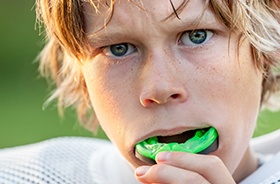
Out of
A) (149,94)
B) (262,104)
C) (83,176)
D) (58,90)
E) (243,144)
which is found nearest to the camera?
(149,94)

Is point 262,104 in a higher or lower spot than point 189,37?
lower

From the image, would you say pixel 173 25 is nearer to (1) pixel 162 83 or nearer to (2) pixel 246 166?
(1) pixel 162 83

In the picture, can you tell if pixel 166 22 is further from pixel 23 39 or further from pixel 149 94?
pixel 23 39

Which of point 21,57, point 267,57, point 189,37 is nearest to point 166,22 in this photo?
point 189,37

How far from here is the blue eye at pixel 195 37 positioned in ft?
4.69

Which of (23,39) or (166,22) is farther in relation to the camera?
(23,39)

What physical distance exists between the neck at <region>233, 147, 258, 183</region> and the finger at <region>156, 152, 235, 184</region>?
0.32 m

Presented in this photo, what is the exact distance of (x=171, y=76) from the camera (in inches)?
54.2

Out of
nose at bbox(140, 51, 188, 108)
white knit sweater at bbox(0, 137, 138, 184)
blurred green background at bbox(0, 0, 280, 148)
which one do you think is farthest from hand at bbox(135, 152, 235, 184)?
blurred green background at bbox(0, 0, 280, 148)

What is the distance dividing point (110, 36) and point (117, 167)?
1.08 feet

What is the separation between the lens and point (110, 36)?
1442 millimetres

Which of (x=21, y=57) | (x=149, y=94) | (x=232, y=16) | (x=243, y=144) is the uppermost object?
(x=232, y=16)

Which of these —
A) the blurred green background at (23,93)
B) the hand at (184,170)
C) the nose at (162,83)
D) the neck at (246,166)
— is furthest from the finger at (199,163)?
the blurred green background at (23,93)

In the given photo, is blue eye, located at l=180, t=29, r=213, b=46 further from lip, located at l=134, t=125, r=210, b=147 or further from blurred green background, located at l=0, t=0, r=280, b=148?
blurred green background, located at l=0, t=0, r=280, b=148
